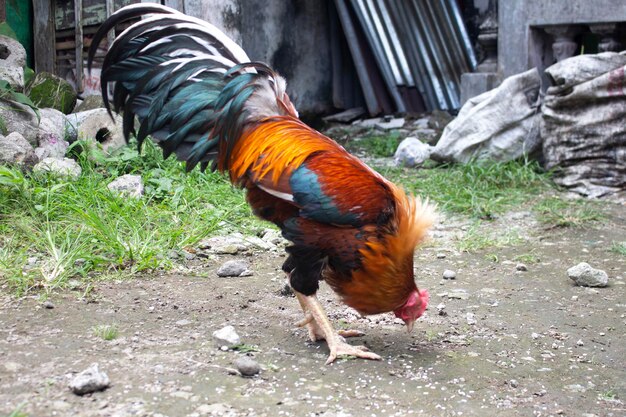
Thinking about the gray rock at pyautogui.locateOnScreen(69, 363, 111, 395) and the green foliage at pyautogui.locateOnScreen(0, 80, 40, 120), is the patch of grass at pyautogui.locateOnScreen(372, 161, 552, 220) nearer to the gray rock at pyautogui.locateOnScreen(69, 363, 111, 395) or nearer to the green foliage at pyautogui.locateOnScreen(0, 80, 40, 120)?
the green foliage at pyautogui.locateOnScreen(0, 80, 40, 120)

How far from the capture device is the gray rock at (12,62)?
20.4 ft

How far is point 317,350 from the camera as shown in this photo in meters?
3.70

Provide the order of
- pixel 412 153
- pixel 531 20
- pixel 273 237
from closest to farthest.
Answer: pixel 273 237 → pixel 531 20 → pixel 412 153

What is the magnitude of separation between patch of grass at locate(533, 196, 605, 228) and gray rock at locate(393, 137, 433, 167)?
1.57 metres

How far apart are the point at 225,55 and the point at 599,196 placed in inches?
156

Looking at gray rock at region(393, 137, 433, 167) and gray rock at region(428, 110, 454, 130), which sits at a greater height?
gray rock at region(428, 110, 454, 130)

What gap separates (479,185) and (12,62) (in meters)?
4.14

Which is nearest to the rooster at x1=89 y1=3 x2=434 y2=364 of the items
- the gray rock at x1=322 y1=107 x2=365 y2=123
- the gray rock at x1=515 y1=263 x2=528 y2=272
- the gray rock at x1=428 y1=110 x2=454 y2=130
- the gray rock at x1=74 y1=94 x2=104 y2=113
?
the gray rock at x1=515 y1=263 x2=528 y2=272

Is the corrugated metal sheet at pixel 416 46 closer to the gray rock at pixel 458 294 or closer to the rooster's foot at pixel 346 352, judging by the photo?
the gray rock at pixel 458 294

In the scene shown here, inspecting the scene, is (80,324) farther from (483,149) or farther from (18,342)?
(483,149)

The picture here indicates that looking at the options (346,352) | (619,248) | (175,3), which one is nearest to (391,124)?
(175,3)

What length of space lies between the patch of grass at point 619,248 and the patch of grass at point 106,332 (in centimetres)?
349

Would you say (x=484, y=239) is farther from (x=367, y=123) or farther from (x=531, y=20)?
(x=367, y=123)

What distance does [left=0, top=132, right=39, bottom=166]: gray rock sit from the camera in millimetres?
5602
